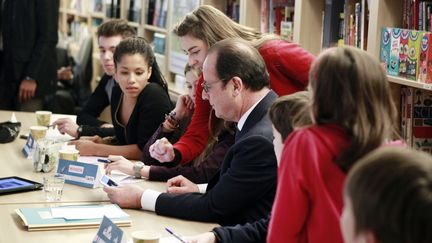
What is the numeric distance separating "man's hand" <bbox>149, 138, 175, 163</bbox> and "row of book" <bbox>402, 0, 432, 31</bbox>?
3.69 feet

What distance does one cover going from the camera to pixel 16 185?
2.65 meters

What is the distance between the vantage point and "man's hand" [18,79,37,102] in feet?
17.0

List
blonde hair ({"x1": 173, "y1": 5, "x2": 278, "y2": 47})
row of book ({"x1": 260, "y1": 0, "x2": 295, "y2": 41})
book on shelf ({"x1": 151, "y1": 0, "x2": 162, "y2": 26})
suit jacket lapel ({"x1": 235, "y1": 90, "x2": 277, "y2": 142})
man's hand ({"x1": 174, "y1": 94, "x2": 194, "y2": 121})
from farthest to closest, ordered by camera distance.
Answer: book on shelf ({"x1": 151, "y1": 0, "x2": 162, "y2": 26}), row of book ({"x1": 260, "y1": 0, "x2": 295, "y2": 41}), man's hand ({"x1": 174, "y1": 94, "x2": 194, "y2": 121}), blonde hair ({"x1": 173, "y1": 5, "x2": 278, "y2": 47}), suit jacket lapel ({"x1": 235, "y1": 90, "x2": 277, "y2": 142})

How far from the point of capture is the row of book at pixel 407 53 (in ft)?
9.15

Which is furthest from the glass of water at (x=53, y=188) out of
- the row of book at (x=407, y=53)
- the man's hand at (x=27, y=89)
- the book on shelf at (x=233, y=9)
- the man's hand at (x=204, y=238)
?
the man's hand at (x=27, y=89)

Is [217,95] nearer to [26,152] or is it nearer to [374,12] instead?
[374,12]

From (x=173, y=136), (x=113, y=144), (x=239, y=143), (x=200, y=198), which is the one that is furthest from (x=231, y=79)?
(x=113, y=144)

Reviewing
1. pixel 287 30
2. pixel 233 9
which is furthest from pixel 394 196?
pixel 233 9

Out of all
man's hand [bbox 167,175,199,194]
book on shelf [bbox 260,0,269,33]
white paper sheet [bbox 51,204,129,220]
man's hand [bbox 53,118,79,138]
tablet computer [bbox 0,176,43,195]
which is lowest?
white paper sheet [bbox 51,204,129,220]

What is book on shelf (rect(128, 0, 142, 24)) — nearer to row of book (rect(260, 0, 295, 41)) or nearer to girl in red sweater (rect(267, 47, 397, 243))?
row of book (rect(260, 0, 295, 41))

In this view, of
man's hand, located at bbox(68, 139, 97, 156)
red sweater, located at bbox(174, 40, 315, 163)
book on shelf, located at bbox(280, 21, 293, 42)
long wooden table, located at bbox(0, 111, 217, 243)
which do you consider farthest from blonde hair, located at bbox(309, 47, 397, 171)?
book on shelf, located at bbox(280, 21, 293, 42)

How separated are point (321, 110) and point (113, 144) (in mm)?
2145

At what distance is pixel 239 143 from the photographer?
2.16m

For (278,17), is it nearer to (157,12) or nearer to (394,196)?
(157,12)
